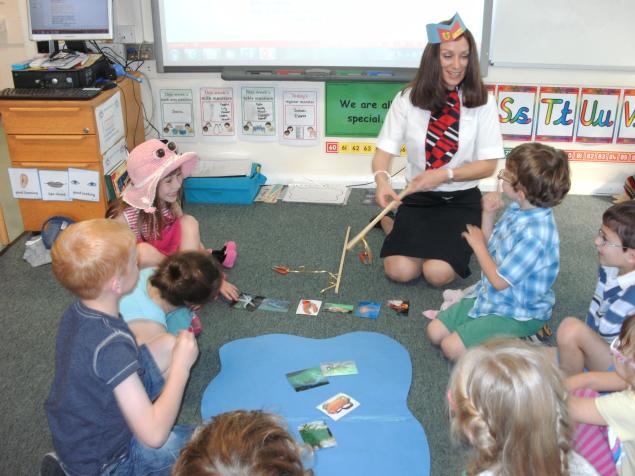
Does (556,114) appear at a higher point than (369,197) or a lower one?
higher

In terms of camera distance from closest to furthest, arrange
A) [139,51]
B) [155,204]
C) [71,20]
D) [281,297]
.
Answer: [155,204]
[281,297]
[71,20]
[139,51]

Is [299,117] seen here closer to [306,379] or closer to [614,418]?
[306,379]

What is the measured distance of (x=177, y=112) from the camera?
4.09 m

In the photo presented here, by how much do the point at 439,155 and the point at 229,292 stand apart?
1.14 meters

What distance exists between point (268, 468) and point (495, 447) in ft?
1.68

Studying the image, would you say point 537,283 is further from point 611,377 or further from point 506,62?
point 506,62

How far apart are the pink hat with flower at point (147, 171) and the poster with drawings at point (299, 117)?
61.5 inches

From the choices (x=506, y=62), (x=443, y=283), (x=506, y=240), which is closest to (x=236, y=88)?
(x=506, y=62)

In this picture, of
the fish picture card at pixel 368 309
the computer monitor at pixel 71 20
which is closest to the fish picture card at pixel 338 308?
the fish picture card at pixel 368 309

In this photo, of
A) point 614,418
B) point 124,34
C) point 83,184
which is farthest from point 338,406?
point 124,34

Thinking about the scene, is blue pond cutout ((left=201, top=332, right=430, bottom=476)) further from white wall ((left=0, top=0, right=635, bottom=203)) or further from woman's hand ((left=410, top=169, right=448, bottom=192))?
white wall ((left=0, top=0, right=635, bottom=203))

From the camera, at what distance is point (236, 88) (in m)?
4.00

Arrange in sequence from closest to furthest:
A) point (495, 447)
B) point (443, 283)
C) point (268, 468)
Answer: point (268, 468) → point (495, 447) → point (443, 283)

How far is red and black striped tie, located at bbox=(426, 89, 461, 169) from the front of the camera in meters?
2.95
